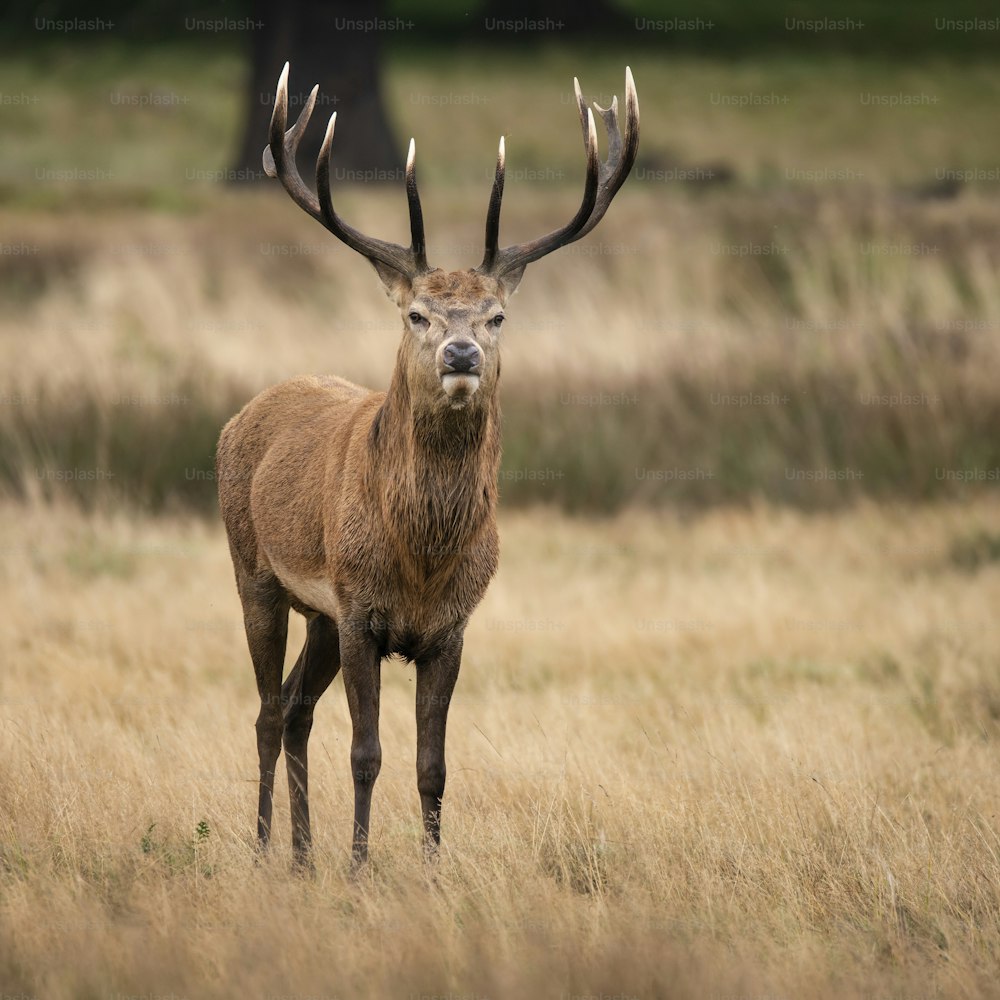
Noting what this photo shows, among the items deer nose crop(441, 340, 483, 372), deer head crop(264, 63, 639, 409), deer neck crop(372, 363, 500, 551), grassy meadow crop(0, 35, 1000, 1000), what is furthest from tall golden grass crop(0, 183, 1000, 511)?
deer nose crop(441, 340, 483, 372)

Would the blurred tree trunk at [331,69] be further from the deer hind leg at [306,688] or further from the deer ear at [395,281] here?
the deer ear at [395,281]

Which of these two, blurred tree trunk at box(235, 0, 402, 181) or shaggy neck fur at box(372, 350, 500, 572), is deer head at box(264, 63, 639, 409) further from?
blurred tree trunk at box(235, 0, 402, 181)

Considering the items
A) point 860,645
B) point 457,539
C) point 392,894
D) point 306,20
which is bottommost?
point 860,645

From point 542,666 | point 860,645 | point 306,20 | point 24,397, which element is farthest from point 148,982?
point 306,20

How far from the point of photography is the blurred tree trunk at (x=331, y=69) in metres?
24.1

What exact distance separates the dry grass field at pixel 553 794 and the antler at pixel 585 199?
6.80ft

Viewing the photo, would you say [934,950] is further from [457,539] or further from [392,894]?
[457,539]

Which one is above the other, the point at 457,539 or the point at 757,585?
the point at 457,539

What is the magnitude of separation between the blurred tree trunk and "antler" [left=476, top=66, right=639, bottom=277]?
17.0 m

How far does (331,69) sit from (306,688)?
1826 cm

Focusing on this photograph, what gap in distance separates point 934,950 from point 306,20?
809 inches

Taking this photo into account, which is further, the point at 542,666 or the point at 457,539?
the point at 542,666

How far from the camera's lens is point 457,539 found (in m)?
6.48

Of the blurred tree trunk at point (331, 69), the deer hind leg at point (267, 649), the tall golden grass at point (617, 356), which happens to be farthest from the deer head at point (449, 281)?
the blurred tree trunk at point (331, 69)
